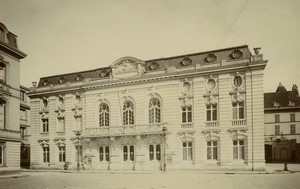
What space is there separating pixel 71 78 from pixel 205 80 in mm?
12126

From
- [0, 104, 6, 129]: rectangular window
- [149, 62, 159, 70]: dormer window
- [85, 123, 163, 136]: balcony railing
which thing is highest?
[149, 62, 159, 70]: dormer window

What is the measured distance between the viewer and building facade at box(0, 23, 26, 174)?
1780 centimetres

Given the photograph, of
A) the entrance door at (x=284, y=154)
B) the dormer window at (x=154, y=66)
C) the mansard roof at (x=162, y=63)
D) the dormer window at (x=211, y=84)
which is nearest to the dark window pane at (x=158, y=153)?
the mansard roof at (x=162, y=63)

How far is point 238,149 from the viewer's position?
2234 cm

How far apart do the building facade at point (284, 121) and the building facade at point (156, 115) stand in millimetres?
1422

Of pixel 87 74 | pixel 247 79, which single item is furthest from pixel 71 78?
pixel 247 79

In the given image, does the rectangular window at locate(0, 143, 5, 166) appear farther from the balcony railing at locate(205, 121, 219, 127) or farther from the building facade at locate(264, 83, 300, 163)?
the building facade at locate(264, 83, 300, 163)

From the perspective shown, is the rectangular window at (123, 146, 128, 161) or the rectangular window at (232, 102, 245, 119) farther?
the rectangular window at (123, 146, 128, 161)

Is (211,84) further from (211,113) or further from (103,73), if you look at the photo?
(103,73)

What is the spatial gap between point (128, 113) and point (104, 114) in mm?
2243

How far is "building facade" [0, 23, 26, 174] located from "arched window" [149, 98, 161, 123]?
9800 millimetres

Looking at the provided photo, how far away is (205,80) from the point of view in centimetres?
2370

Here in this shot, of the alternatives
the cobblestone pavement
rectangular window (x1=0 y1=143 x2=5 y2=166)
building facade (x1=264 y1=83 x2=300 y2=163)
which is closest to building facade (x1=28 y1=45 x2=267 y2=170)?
building facade (x1=264 y1=83 x2=300 y2=163)

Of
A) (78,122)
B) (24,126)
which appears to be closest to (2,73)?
(78,122)
